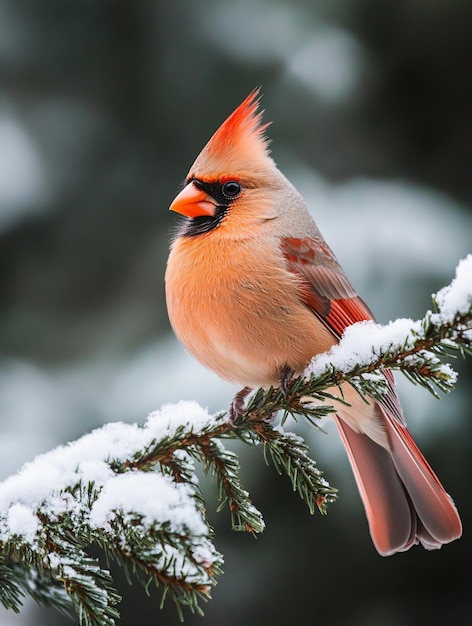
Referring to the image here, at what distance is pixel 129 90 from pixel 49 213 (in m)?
0.59

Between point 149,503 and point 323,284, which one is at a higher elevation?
point 323,284

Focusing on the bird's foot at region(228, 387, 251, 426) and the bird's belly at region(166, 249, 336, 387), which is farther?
the bird's belly at region(166, 249, 336, 387)

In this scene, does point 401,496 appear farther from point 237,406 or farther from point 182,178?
point 182,178

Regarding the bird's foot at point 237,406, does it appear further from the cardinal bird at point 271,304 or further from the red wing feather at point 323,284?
the red wing feather at point 323,284

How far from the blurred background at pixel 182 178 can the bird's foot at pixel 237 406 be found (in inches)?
22.7

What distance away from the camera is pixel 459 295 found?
0.96 meters

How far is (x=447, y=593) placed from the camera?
249 centimetres

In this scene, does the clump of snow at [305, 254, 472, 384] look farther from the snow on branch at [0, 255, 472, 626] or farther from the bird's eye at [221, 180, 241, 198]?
the bird's eye at [221, 180, 241, 198]

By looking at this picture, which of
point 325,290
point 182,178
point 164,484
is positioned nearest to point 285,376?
point 325,290

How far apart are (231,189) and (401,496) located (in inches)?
30.9

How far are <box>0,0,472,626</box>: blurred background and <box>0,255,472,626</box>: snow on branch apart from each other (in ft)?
3.28

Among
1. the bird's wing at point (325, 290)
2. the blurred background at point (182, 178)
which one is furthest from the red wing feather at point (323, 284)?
the blurred background at point (182, 178)

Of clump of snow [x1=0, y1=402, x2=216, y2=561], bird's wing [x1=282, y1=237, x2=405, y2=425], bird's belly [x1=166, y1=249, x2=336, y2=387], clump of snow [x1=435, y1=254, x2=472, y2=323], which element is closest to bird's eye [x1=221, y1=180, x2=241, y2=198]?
bird's wing [x1=282, y1=237, x2=405, y2=425]

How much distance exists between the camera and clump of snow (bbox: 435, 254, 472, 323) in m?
0.95
